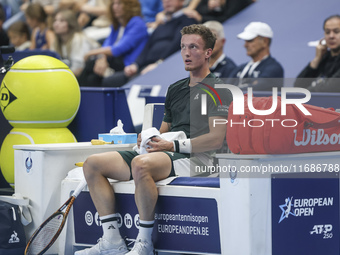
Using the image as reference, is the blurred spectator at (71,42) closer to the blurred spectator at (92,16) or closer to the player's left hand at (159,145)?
the blurred spectator at (92,16)

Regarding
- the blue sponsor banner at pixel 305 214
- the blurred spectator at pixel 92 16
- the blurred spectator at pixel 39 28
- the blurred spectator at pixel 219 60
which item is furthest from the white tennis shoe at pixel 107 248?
the blurred spectator at pixel 92 16

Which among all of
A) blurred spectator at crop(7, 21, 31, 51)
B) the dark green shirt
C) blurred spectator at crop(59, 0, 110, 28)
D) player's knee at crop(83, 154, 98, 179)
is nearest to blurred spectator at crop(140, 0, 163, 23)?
blurred spectator at crop(59, 0, 110, 28)

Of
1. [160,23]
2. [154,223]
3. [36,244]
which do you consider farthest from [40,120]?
[160,23]

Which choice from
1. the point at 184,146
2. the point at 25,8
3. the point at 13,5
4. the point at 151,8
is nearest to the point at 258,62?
the point at 184,146

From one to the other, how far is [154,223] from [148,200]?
9.2 inches

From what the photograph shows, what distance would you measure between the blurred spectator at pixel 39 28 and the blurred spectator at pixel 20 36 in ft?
0.40

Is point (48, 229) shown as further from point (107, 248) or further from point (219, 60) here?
point (219, 60)

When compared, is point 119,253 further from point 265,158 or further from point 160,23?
point 160,23

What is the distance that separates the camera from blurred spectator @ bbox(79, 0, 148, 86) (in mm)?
9562

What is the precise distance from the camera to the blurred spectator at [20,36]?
11.9 meters

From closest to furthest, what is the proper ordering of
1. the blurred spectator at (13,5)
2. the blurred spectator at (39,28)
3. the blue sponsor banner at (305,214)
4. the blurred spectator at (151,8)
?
the blue sponsor banner at (305,214) → the blurred spectator at (151,8) → the blurred spectator at (39,28) → the blurred spectator at (13,5)

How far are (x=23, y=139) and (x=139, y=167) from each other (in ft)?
5.54

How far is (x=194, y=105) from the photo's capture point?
491cm

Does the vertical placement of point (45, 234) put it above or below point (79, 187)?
below
